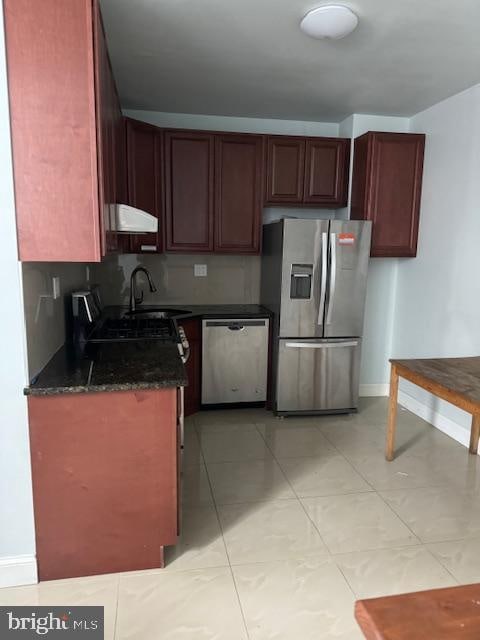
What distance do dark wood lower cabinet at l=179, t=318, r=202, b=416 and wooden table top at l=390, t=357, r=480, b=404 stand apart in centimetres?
153

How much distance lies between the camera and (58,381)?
6.01 feet

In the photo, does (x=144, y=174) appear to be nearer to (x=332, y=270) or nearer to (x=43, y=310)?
(x=332, y=270)

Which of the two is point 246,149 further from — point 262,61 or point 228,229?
point 262,61

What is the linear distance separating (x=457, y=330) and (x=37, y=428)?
9.47ft

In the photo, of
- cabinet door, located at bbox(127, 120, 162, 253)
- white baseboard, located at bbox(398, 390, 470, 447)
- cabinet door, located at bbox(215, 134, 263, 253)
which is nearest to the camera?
white baseboard, located at bbox(398, 390, 470, 447)

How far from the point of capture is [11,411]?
1780 mm

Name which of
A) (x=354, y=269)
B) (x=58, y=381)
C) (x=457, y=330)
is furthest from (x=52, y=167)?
(x=457, y=330)

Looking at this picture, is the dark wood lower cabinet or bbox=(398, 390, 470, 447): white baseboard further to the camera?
the dark wood lower cabinet

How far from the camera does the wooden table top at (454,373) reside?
231 centimetres

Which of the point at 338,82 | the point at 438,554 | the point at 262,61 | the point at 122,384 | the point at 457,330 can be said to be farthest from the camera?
the point at 457,330

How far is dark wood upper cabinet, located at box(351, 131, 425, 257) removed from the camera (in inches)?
143

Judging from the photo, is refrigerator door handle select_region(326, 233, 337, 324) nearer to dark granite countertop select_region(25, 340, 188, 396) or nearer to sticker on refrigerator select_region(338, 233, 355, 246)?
sticker on refrigerator select_region(338, 233, 355, 246)

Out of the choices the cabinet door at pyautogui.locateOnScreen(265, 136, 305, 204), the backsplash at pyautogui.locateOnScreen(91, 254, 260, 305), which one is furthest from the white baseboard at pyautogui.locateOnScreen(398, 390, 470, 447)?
the cabinet door at pyautogui.locateOnScreen(265, 136, 305, 204)

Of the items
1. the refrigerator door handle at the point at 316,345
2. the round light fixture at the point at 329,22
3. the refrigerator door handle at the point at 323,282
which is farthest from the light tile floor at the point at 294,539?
the round light fixture at the point at 329,22
